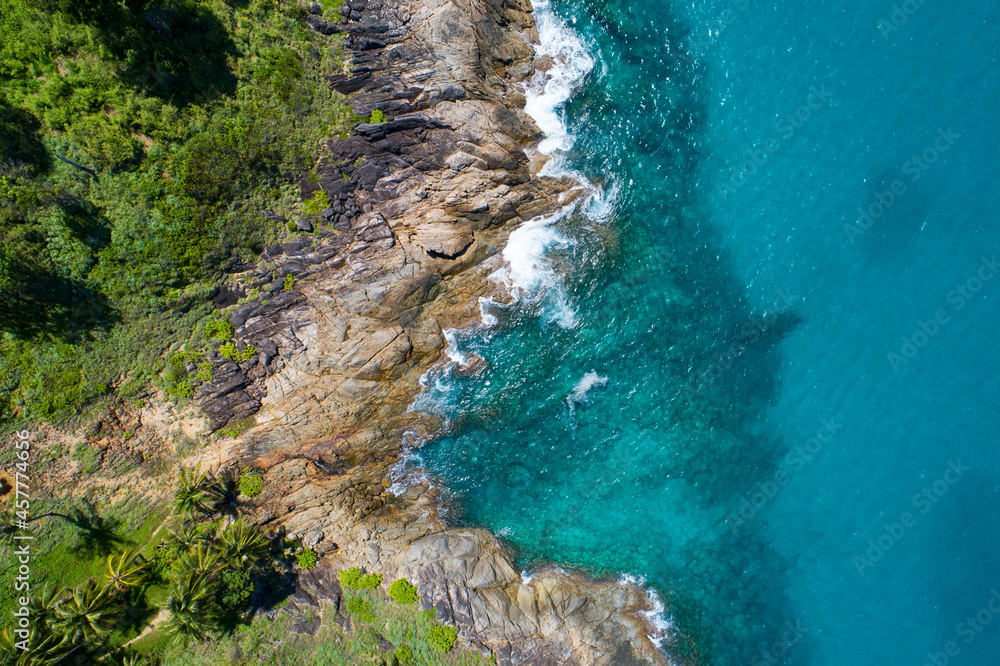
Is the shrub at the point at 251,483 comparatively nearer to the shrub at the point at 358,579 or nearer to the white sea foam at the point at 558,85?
the shrub at the point at 358,579

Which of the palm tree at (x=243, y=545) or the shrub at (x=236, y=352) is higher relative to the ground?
the shrub at (x=236, y=352)

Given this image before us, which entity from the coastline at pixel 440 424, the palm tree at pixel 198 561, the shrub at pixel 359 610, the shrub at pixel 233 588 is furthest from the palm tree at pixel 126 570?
the shrub at pixel 359 610

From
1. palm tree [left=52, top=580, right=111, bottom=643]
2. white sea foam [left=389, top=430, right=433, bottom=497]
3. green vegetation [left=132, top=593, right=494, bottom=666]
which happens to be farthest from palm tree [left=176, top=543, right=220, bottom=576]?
white sea foam [left=389, top=430, right=433, bottom=497]

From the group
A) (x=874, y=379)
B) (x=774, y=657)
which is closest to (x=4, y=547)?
(x=774, y=657)

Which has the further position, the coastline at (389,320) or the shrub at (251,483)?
the coastline at (389,320)

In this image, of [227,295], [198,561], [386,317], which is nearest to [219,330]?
[227,295]

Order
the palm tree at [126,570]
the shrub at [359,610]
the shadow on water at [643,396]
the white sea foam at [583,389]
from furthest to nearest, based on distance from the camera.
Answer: the white sea foam at [583,389], the shadow on water at [643,396], the shrub at [359,610], the palm tree at [126,570]

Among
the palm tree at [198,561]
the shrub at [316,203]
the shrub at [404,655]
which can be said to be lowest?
the shrub at [404,655]
